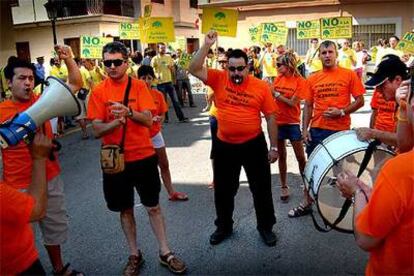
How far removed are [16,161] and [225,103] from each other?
72.5 inches

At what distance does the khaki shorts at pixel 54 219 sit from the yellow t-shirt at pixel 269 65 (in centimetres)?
1118

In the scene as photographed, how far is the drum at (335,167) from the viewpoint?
10.6ft

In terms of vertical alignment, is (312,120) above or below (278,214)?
above

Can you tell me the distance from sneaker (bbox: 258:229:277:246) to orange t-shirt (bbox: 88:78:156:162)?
1432 millimetres

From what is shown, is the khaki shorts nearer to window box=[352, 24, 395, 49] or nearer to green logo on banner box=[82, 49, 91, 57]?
green logo on banner box=[82, 49, 91, 57]

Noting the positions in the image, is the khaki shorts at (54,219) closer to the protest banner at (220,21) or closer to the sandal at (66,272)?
the sandal at (66,272)

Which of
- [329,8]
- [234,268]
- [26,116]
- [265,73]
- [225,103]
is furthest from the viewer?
[329,8]

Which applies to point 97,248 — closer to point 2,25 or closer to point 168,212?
point 168,212

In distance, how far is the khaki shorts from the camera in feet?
11.4

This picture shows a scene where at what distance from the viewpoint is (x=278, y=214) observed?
4883 mm

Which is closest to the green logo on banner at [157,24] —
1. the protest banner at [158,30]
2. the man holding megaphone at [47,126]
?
the protest banner at [158,30]

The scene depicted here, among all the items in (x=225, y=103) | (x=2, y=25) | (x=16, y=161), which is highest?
(x=2, y=25)

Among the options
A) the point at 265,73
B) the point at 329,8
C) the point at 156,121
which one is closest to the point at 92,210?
the point at 156,121

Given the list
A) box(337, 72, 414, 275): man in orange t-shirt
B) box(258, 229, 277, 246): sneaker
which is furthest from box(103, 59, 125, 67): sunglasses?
box(337, 72, 414, 275): man in orange t-shirt
